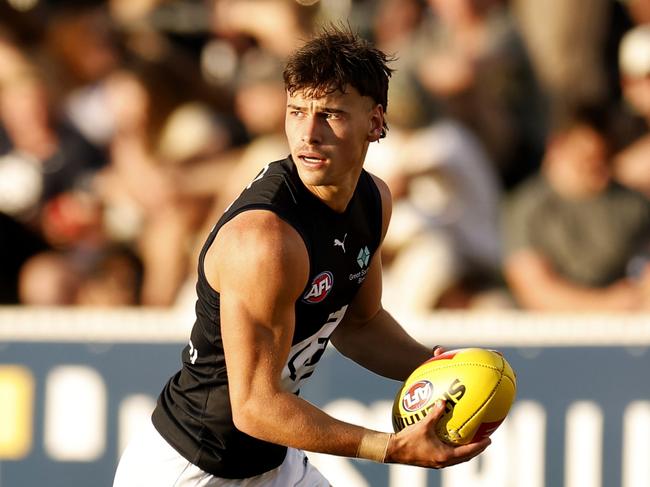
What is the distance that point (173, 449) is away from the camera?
4199mm

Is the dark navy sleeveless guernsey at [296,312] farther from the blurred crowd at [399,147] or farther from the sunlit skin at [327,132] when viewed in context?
the blurred crowd at [399,147]

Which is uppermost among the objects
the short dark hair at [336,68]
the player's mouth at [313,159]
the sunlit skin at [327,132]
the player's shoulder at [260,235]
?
the short dark hair at [336,68]

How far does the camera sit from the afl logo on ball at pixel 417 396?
3.94 metres

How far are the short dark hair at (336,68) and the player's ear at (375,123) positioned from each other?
0.03m

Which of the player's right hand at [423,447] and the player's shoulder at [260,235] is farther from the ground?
the player's shoulder at [260,235]

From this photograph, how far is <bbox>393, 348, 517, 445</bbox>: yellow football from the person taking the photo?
3.89 meters

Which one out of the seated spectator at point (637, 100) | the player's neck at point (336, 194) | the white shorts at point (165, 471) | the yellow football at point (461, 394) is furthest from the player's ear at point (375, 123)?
the seated spectator at point (637, 100)

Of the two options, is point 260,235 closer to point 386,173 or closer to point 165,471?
point 165,471

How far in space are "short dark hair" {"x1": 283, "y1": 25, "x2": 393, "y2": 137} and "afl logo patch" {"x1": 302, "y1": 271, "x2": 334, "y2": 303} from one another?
0.58 m

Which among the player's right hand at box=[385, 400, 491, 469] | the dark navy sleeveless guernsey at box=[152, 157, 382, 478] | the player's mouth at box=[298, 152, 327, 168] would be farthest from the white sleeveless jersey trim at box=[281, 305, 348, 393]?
the player's mouth at box=[298, 152, 327, 168]

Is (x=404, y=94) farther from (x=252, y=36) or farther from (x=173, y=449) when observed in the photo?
(x=173, y=449)

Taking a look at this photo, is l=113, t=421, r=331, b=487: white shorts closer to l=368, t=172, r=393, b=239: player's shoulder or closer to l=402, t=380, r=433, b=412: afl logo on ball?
l=402, t=380, r=433, b=412: afl logo on ball

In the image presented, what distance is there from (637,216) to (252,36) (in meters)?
2.64

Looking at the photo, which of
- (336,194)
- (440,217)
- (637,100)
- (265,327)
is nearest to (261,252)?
(265,327)
